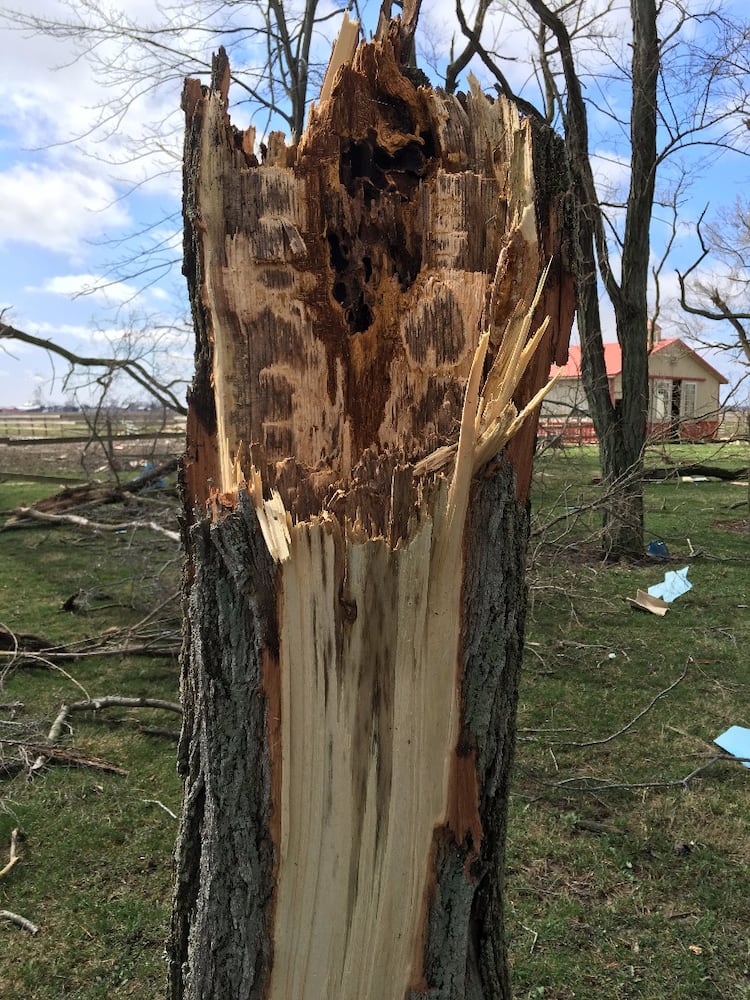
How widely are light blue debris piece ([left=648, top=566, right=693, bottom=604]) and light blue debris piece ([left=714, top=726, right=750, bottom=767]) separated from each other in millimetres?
2479

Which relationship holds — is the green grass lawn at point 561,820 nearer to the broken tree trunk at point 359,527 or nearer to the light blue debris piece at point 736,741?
the light blue debris piece at point 736,741

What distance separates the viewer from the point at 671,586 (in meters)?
6.32

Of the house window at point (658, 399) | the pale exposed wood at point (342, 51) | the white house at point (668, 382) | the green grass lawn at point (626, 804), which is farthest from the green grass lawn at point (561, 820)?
the house window at point (658, 399)

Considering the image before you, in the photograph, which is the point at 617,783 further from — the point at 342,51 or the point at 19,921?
the point at 342,51

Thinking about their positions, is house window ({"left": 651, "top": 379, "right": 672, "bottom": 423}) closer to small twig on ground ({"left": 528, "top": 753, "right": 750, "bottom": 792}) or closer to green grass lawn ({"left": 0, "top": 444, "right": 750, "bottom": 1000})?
green grass lawn ({"left": 0, "top": 444, "right": 750, "bottom": 1000})

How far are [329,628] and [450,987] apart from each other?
0.65 m

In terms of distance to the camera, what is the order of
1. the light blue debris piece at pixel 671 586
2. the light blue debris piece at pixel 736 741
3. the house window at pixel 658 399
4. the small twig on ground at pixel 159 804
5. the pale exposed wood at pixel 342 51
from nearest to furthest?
the pale exposed wood at pixel 342 51
the small twig on ground at pixel 159 804
the light blue debris piece at pixel 736 741
the light blue debris piece at pixel 671 586
the house window at pixel 658 399

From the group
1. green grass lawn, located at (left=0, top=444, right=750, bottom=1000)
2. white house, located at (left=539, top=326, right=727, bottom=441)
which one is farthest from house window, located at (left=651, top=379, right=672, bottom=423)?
green grass lawn, located at (left=0, top=444, right=750, bottom=1000)

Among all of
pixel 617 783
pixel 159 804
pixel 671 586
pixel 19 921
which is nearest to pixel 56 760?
pixel 159 804

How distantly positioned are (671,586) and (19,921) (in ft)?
18.1

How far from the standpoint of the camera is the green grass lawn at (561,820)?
7.21 ft

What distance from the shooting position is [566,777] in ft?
10.8

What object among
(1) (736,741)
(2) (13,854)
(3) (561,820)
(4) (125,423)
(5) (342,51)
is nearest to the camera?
(5) (342,51)

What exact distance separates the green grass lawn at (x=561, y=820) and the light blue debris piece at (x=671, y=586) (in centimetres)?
34
